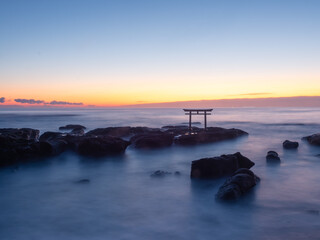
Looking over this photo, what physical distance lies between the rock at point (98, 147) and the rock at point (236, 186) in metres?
8.72

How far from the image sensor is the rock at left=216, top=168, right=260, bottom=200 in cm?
805

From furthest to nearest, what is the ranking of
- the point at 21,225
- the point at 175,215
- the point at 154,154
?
the point at 154,154, the point at 175,215, the point at 21,225

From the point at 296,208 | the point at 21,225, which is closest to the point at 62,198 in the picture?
the point at 21,225

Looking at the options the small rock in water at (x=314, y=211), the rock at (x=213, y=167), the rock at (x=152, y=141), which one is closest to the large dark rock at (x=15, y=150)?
the rock at (x=152, y=141)

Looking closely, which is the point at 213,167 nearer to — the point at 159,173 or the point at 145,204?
the point at 159,173

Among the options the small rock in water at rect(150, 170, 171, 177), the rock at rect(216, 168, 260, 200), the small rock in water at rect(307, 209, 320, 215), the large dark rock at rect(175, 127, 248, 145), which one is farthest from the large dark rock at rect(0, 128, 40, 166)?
the small rock in water at rect(307, 209, 320, 215)

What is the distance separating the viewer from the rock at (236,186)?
8047 mm

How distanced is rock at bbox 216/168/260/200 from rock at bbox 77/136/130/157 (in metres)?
8.72

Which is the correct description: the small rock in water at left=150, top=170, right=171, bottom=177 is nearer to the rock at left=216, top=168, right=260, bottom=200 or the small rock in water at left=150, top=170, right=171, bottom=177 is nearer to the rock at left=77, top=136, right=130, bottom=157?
the rock at left=216, top=168, right=260, bottom=200

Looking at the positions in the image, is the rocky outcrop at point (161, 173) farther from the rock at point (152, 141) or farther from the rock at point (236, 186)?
the rock at point (152, 141)

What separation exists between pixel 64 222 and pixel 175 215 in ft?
9.75

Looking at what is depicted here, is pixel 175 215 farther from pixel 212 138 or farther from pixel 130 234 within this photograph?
pixel 212 138

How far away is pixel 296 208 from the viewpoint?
24.7ft

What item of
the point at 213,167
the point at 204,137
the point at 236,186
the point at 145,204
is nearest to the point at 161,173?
the point at 213,167
